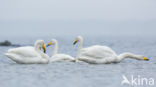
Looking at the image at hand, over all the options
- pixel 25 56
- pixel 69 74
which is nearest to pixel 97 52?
pixel 25 56

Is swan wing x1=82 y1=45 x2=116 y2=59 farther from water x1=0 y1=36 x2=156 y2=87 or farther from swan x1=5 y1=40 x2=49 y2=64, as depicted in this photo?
swan x1=5 y1=40 x2=49 y2=64

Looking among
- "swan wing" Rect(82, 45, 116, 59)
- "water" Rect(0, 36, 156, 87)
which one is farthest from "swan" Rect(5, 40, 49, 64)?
"swan wing" Rect(82, 45, 116, 59)

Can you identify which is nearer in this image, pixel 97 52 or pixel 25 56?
pixel 25 56

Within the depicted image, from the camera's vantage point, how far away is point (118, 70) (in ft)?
50.7

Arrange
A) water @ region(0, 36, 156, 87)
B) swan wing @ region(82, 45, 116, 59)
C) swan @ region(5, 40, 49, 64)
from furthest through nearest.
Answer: swan wing @ region(82, 45, 116, 59) → swan @ region(5, 40, 49, 64) → water @ region(0, 36, 156, 87)

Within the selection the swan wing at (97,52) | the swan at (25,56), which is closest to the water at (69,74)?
the swan at (25,56)

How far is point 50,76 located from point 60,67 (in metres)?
2.52

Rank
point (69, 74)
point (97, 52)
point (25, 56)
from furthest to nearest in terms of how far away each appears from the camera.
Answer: point (97, 52) < point (25, 56) < point (69, 74)

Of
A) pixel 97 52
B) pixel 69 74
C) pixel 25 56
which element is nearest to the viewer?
pixel 69 74

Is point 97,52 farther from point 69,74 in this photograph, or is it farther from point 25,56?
point 69,74

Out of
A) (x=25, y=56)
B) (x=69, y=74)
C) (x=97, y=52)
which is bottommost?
(x=69, y=74)

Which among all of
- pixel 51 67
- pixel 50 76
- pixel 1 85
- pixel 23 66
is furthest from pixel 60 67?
pixel 1 85

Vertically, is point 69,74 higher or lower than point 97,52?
lower

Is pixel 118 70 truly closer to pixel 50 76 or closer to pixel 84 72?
pixel 84 72
